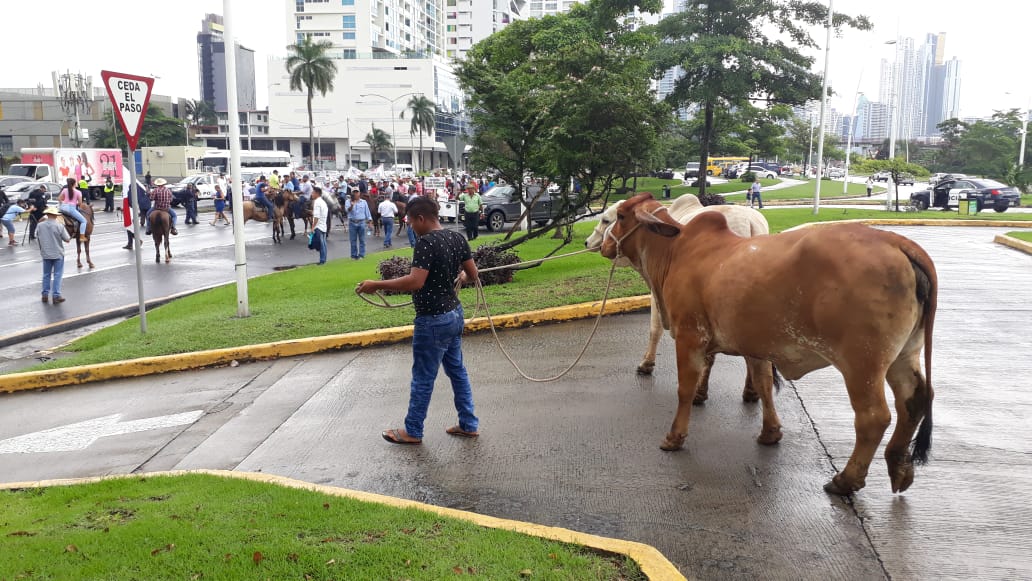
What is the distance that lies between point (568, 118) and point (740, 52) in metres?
13.6

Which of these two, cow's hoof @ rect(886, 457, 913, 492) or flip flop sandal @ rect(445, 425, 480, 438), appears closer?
cow's hoof @ rect(886, 457, 913, 492)

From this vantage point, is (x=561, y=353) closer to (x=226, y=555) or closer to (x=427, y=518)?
(x=427, y=518)

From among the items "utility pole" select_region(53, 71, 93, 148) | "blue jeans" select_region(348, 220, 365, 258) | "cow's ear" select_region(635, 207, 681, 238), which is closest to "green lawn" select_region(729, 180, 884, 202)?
"blue jeans" select_region(348, 220, 365, 258)

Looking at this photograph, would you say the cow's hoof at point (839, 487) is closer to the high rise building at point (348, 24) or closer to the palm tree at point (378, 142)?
Result: the palm tree at point (378, 142)

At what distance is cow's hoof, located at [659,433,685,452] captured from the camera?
5.71 meters

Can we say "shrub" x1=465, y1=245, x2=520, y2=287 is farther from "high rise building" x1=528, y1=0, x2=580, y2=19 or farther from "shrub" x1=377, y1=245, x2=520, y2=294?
"high rise building" x1=528, y1=0, x2=580, y2=19

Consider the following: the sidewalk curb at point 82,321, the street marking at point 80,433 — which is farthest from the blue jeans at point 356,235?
the street marking at point 80,433

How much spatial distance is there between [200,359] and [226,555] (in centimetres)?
569

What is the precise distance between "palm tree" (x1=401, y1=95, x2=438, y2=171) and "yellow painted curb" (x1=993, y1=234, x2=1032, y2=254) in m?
95.8

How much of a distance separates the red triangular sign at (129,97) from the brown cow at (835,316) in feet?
24.2

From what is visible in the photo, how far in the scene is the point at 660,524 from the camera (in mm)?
4613

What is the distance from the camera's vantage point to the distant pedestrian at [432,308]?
573cm

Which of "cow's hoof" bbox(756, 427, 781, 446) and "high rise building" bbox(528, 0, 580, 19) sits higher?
"high rise building" bbox(528, 0, 580, 19)

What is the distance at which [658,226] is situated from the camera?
231 inches
